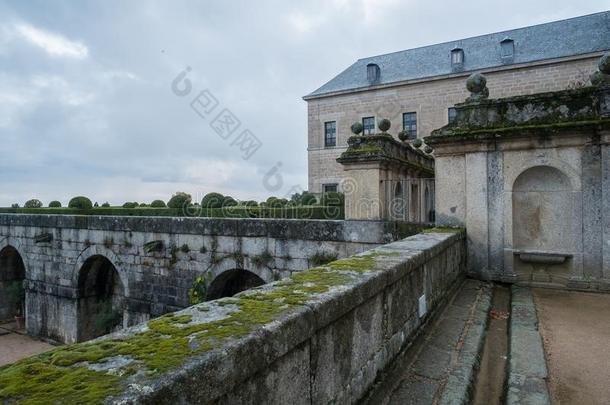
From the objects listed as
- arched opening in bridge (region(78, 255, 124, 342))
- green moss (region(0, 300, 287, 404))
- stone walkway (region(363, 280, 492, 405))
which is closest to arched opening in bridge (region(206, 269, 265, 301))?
arched opening in bridge (region(78, 255, 124, 342))

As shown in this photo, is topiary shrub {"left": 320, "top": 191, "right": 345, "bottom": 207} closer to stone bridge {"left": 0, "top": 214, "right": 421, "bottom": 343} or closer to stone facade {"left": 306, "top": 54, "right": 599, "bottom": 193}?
stone bridge {"left": 0, "top": 214, "right": 421, "bottom": 343}

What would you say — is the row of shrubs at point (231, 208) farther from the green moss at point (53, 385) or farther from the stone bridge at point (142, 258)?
the green moss at point (53, 385)

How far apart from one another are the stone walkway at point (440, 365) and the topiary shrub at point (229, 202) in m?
13.8

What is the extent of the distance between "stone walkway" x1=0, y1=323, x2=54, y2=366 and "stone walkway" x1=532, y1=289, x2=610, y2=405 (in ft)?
38.7

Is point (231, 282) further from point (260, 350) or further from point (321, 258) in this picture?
point (260, 350)

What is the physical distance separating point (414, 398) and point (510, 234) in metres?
3.95

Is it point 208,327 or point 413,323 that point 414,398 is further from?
point 208,327

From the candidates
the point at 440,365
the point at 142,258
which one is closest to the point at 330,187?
the point at 142,258

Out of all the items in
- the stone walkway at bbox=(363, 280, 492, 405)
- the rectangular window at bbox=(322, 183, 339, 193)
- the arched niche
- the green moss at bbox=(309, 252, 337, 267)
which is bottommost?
the stone walkway at bbox=(363, 280, 492, 405)

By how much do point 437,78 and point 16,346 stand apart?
75.4 ft

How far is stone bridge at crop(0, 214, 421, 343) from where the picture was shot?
7.02 m

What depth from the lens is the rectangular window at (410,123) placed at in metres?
23.6

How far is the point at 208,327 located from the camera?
145 cm

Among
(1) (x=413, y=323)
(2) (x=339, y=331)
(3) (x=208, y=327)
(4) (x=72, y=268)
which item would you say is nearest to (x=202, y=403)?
(3) (x=208, y=327)
